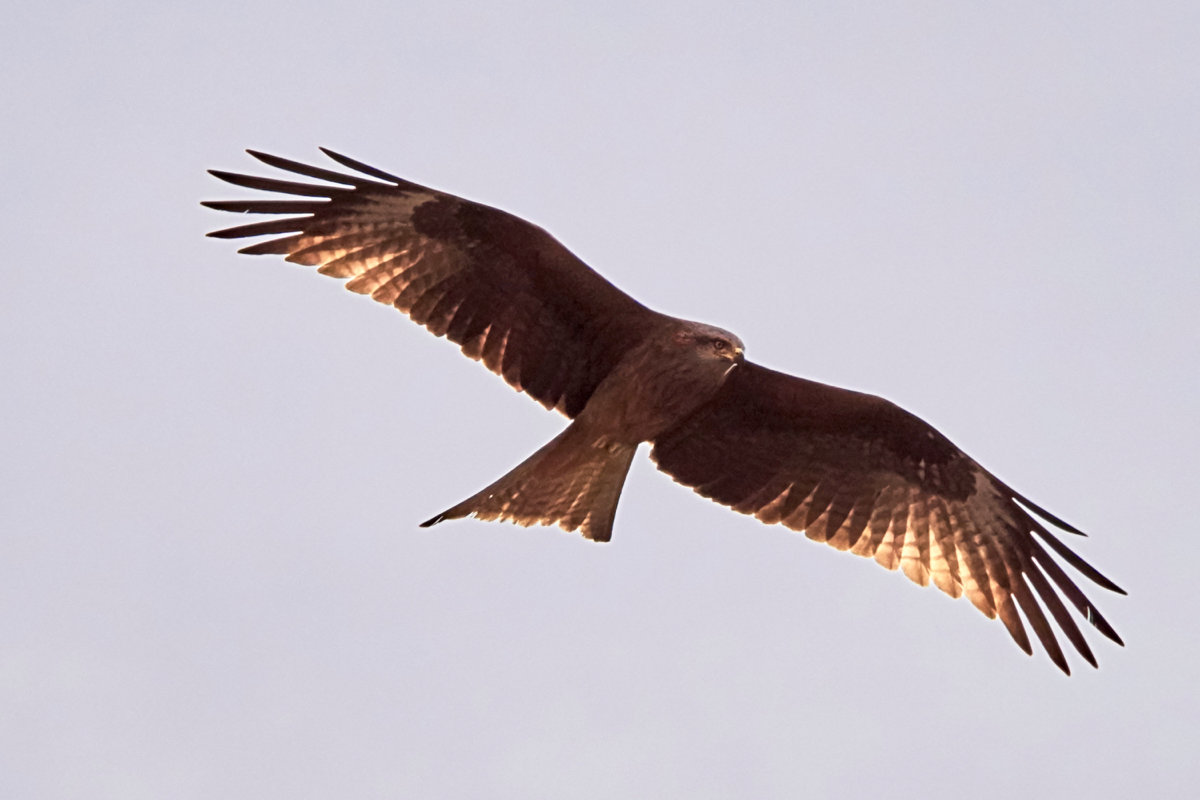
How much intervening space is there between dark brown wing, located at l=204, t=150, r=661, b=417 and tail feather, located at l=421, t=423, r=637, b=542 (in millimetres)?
334

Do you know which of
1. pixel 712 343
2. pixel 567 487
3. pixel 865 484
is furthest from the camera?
pixel 865 484

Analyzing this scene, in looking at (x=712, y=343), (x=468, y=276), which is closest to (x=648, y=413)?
(x=712, y=343)

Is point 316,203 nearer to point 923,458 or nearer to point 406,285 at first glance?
point 406,285

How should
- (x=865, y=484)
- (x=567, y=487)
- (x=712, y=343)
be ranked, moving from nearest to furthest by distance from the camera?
(x=712, y=343) → (x=567, y=487) → (x=865, y=484)

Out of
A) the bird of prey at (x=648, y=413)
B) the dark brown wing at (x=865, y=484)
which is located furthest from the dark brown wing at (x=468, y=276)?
the dark brown wing at (x=865, y=484)

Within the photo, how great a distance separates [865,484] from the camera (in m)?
8.85

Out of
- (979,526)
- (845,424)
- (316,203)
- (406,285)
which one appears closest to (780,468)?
(845,424)

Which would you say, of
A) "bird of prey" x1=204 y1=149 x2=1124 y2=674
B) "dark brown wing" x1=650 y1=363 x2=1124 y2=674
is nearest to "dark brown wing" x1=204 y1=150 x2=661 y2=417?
"bird of prey" x1=204 y1=149 x2=1124 y2=674

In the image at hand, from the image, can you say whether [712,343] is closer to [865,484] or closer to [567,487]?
[567,487]

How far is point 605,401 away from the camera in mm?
8086

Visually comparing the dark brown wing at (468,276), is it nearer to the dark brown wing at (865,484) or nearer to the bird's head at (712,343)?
the bird's head at (712,343)

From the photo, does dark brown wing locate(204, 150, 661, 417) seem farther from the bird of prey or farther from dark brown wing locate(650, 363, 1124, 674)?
dark brown wing locate(650, 363, 1124, 674)

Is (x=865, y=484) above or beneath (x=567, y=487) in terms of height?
above

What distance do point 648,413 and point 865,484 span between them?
1.46 meters
